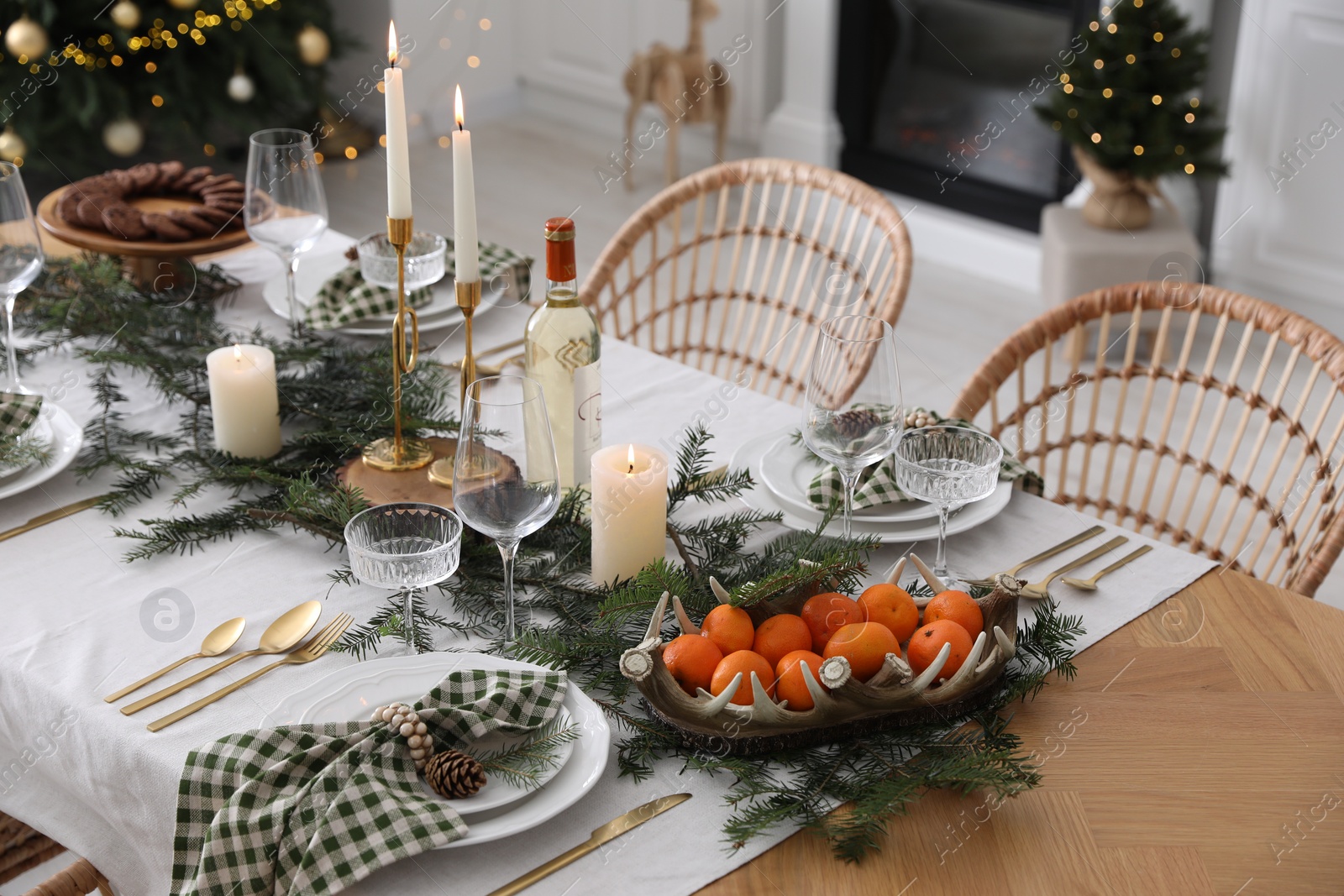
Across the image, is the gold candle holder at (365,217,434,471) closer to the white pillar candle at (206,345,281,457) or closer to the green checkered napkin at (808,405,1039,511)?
the white pillar candle at (206,345,281,457)

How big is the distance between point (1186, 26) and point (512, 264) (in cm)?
219

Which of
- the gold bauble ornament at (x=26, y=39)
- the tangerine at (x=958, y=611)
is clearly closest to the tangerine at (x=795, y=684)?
the tangerine at (x=958, y=611)

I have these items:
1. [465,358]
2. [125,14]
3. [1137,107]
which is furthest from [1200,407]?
[125,14]

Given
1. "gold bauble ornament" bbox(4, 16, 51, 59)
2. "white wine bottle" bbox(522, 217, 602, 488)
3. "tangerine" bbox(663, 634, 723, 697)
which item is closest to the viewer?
"tangerine" bbox(663, 634, 723, 697)

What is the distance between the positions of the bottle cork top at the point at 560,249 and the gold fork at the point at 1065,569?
1.56 feet

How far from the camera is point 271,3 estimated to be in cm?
378

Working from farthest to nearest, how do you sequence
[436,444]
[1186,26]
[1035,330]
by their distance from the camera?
[1186,26] → [1035,330] → [436,444]

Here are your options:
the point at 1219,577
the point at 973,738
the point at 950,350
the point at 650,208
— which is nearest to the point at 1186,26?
the point at 950,350

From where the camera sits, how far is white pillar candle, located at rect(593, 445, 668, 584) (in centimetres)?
108

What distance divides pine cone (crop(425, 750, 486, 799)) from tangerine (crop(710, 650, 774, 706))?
6.8 inches

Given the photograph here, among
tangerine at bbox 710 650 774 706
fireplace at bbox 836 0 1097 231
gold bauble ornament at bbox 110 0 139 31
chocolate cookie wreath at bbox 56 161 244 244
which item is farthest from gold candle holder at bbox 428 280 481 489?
fireplace at bbox 836 0 1097 231

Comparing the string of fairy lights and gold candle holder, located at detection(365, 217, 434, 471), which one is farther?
the string of fairy lights

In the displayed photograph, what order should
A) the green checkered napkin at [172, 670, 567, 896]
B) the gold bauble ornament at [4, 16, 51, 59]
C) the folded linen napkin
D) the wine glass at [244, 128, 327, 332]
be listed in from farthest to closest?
the gold bauble ornament at [4, 16, 51, 59]
the folded linen napkin
the wine glass at [244, 128, 327, 332]
the green checkered napkin at [172, 670, 567, 896]

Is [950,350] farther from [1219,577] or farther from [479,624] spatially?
[479,624]
